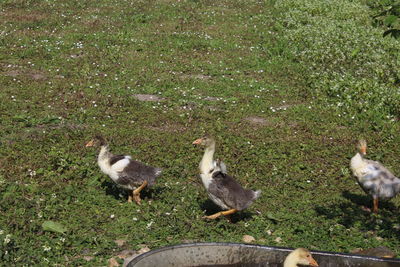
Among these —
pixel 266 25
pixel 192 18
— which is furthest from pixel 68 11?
pixel 266 25

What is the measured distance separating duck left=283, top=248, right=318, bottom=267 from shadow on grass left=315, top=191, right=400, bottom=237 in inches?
127

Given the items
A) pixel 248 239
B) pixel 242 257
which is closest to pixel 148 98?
pixel 248 239

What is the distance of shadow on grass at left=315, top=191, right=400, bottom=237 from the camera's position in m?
9.81

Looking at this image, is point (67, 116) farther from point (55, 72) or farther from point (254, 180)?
point (254, 180)

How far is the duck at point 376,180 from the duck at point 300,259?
378 cm

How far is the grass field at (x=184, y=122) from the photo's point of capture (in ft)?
30.9

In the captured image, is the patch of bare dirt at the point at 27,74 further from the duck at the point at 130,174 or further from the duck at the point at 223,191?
the duck at the point at 223,191

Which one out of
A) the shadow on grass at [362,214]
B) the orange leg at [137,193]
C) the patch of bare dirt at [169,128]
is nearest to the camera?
the shadow on grass at [362,214]

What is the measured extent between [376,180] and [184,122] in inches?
220

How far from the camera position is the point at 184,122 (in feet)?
47.9

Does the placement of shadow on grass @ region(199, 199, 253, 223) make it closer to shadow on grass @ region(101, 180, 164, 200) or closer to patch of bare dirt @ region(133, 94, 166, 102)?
shadow on grass @ region(101, 180, 164, 200)

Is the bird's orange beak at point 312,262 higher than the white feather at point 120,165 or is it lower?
higher

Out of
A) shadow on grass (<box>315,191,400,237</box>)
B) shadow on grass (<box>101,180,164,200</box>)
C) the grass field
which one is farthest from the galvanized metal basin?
shadow on grass (<box>101,180,164,200</box>)

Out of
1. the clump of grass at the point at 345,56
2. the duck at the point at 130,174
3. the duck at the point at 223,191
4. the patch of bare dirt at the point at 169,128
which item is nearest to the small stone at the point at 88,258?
the duck at the point at 130,174
